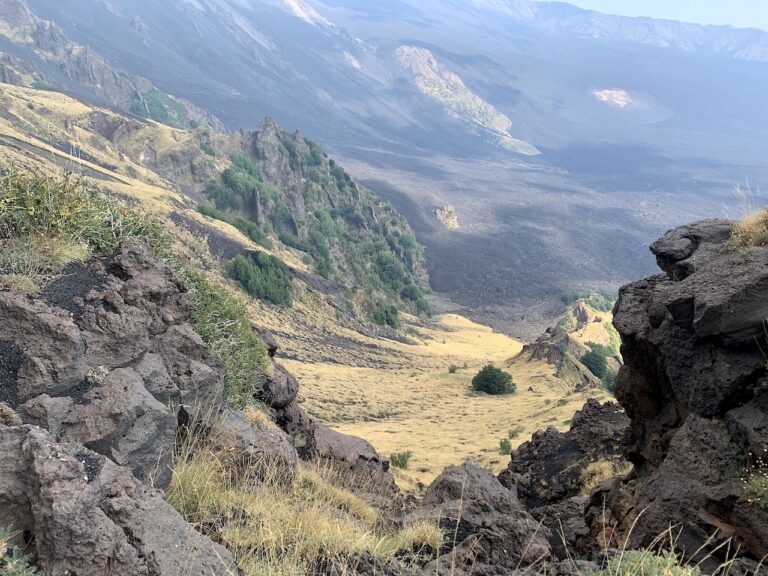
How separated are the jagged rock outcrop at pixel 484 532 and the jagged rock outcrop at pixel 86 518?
5.96ft

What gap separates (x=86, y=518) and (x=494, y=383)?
28.5 m

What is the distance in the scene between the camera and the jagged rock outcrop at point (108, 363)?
14.2 ft

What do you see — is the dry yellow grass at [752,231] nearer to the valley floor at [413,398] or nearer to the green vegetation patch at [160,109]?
the valley floor at [413,398]

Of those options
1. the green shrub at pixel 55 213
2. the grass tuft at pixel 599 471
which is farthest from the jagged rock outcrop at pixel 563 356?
the green shrub at pixel 55 213

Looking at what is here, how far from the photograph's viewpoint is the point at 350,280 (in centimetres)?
7525

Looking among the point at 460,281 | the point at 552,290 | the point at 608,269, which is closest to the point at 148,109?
the point at 460,281

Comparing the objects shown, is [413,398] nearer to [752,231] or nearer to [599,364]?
[599,364]

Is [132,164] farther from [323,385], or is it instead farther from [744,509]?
[744,509]

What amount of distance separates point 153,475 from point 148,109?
14427cm

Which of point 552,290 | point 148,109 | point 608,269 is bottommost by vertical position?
point 148,109

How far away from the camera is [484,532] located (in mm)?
5840

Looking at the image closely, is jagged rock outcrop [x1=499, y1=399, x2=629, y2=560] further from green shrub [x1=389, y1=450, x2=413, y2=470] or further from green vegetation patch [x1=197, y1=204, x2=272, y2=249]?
green vegetation patch [x1=197, y1=204, x2=272, y2=249]

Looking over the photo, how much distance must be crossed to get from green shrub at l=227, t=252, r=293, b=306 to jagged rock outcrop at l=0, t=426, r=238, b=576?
3642cm

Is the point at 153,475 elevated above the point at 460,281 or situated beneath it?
elevated above
